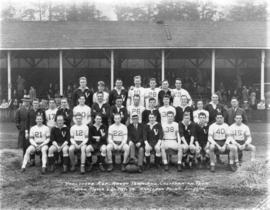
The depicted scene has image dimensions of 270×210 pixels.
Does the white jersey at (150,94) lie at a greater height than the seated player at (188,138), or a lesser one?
greater

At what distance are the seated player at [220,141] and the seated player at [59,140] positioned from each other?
135 inches

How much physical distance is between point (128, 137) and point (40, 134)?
2.12m

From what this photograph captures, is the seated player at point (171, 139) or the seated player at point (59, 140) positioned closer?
the seated player at point (59, 140)

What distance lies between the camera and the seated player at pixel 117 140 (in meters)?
8.73

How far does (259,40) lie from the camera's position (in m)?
20.9

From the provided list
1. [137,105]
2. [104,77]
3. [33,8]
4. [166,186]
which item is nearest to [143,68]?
[104,77]

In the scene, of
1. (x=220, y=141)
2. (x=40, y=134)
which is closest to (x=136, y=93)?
(x=220, y=141)

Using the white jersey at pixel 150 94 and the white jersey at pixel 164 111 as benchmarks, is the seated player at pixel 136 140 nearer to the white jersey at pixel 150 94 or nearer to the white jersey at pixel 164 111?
the white jersey at pixel 164 111

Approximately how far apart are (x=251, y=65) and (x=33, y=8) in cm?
3903

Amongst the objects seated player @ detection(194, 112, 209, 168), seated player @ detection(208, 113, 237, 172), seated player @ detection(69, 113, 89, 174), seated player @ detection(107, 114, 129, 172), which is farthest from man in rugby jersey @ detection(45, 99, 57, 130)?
seated player @ detection(208, 113, 237, 172)

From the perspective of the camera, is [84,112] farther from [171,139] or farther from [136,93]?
[171,139]

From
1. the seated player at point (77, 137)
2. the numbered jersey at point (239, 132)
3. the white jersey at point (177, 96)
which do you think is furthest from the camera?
the white jersey at point (177, 96)

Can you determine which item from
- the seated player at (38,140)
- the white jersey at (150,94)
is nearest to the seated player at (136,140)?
the white jersey at (150,94)

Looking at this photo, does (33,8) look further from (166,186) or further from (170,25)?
(166,186)
